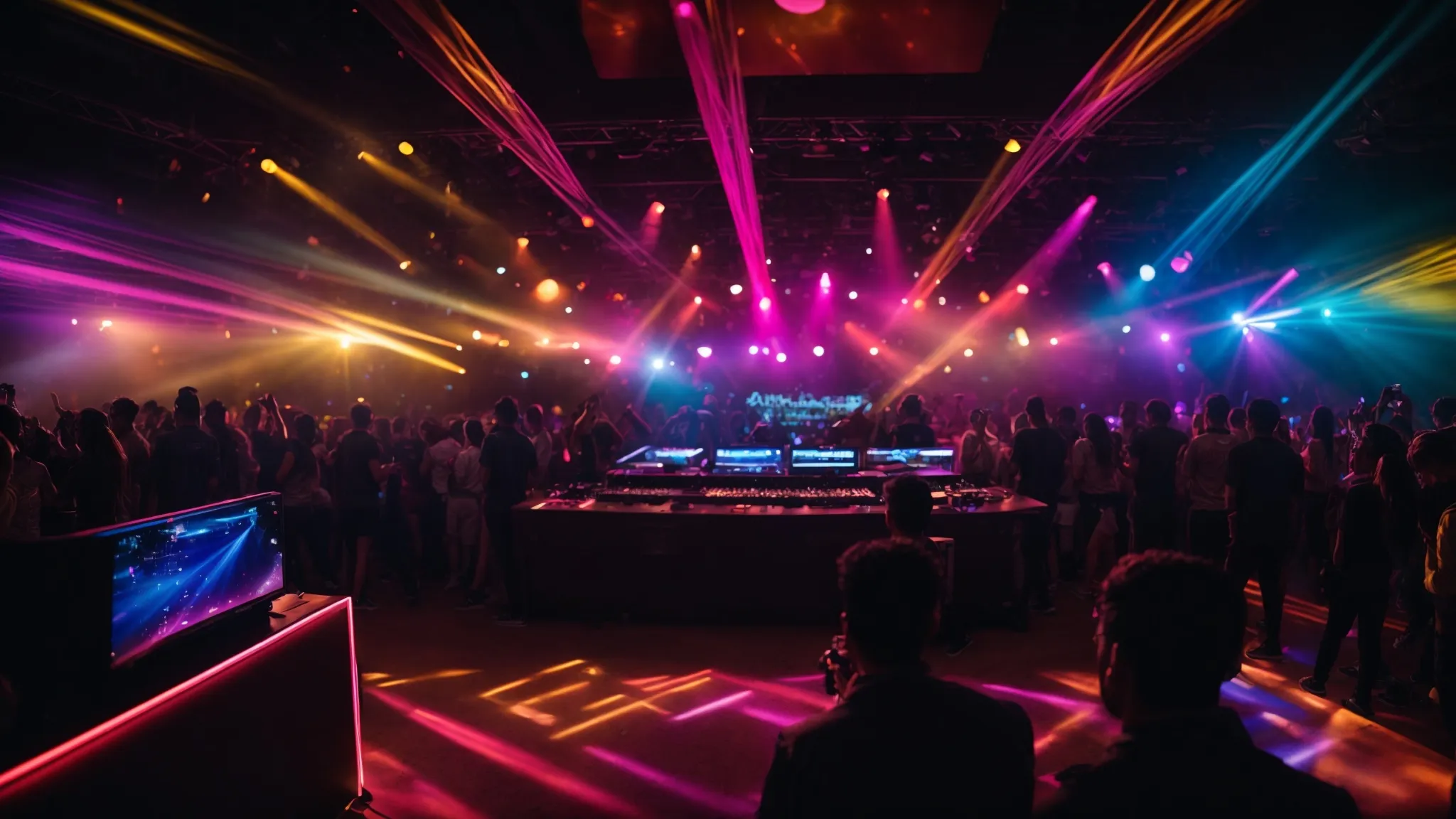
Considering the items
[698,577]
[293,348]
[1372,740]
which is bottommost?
[1372,740]

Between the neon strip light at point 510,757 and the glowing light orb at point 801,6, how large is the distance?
14.9 feet

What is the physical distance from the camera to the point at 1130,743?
1.06m

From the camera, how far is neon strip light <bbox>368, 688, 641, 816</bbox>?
3039 mm

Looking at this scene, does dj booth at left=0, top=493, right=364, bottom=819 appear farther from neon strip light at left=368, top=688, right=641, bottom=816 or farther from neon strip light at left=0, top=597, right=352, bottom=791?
neon strip light at left=368, top=688, right=641, bottom=816

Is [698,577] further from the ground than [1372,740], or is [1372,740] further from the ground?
[698,577]

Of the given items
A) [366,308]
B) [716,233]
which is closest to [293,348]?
[366,308]

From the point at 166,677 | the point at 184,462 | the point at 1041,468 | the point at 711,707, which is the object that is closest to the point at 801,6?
the point at 1041,468

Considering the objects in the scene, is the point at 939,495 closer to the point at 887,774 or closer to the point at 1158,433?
the point at 1158,433

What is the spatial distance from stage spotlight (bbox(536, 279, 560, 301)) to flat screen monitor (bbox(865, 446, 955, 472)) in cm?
1047

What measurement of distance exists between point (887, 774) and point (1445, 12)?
6.46m

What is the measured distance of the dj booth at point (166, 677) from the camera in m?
1.70

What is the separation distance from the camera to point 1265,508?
439 cm

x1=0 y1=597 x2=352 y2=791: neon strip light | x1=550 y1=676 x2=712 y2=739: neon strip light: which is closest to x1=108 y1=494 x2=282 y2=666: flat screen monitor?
x1=0 y1=597 x2=352 y2=791: neon strip light

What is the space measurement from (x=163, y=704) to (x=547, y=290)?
1436 centimetres
